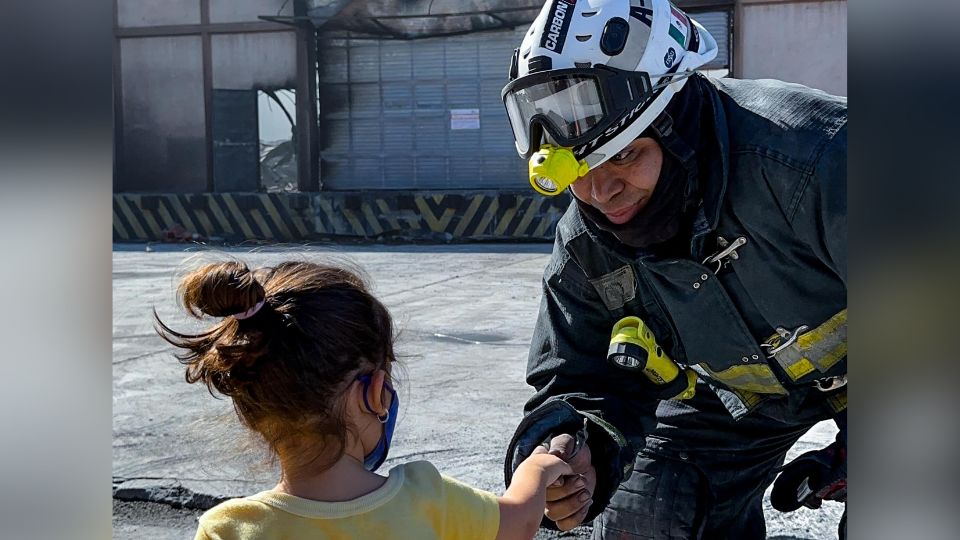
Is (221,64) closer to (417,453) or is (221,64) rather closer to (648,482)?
(417,453)

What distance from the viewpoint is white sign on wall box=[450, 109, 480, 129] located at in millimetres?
16641

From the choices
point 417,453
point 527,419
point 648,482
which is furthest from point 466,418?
point 527,419

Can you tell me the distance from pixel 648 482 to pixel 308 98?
47.9 ft

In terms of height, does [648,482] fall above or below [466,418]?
above

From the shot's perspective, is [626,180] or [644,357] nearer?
[626,180]

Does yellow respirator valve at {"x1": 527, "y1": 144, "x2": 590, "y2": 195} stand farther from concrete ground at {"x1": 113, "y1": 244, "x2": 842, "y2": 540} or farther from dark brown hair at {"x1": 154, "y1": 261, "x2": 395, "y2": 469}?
dark brown hair at {"x1": 154, "y1": 261, "x2": 395, "y2": 469}

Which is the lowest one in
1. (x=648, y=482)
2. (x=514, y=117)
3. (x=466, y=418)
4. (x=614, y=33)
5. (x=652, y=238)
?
(x=466, y=418)

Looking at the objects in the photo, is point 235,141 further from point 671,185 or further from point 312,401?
point 312,401

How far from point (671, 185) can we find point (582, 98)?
0.31 metres

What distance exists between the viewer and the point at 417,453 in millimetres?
4227

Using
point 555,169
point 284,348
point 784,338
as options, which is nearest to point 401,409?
point 784,338

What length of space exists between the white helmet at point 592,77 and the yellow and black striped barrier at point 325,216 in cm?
1190

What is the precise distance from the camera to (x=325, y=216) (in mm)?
15367

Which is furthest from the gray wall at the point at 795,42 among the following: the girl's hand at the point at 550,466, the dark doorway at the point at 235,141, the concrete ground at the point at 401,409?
the girl's hand at the point at 550,466
